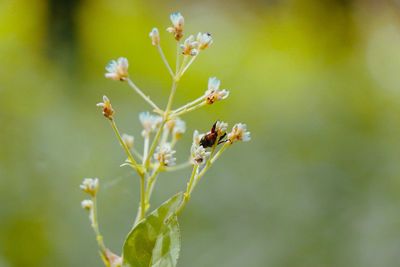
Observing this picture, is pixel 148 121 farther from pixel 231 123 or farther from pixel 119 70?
pixel 231 123

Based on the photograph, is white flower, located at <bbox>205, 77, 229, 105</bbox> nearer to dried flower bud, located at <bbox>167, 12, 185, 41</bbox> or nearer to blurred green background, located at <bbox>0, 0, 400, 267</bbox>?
dried flower bud, located at <bbox>167, 12, 185, 41</bbox>

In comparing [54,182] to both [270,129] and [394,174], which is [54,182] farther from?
[394,174]

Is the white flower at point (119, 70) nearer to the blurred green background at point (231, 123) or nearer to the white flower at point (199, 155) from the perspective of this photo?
the white flower at point (199, 155)

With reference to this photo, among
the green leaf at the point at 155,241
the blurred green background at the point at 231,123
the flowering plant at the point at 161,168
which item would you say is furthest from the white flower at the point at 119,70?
the blurred green background at the point at 231,123

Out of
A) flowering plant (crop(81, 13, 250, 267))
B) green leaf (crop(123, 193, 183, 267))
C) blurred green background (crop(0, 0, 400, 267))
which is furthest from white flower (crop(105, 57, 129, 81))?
blurred green background (crop(0, 0, 400, 267))

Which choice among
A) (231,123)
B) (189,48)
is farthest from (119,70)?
(231,123)

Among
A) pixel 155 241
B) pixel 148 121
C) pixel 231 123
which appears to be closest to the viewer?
pixel 155 241

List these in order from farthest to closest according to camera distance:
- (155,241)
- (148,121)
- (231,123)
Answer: (231,123), (148,121), (155,241)
